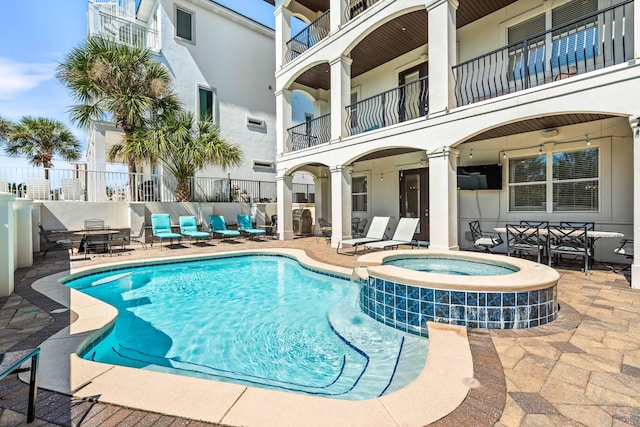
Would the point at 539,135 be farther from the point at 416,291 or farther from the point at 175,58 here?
the point at 175,58

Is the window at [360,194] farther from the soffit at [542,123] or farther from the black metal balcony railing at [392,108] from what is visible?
the soffit at [542,123]

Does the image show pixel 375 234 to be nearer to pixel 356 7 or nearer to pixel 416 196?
pixel 416 196

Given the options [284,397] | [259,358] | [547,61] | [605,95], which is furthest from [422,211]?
[284,397]

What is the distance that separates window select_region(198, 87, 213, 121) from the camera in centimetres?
1573

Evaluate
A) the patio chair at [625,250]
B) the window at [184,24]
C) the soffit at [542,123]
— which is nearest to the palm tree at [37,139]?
the window at [184,24]

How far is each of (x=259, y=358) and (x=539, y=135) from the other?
902 cm

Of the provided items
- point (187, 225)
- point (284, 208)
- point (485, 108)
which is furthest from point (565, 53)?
point (187, 225)

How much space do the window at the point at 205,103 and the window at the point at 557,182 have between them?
14034 millimetres

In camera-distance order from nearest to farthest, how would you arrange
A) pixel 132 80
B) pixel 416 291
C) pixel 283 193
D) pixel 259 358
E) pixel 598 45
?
pixel 259 358
pixel 416 291
pixel 598 45
pixel 132 80
pixel 283 193

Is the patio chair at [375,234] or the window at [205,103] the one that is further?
the window at [205,103]

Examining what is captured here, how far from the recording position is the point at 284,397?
227 cm

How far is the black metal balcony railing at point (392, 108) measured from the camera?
403 inches

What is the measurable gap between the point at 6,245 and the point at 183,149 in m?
8.00

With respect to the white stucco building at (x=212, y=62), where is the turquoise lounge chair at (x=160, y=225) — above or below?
below
